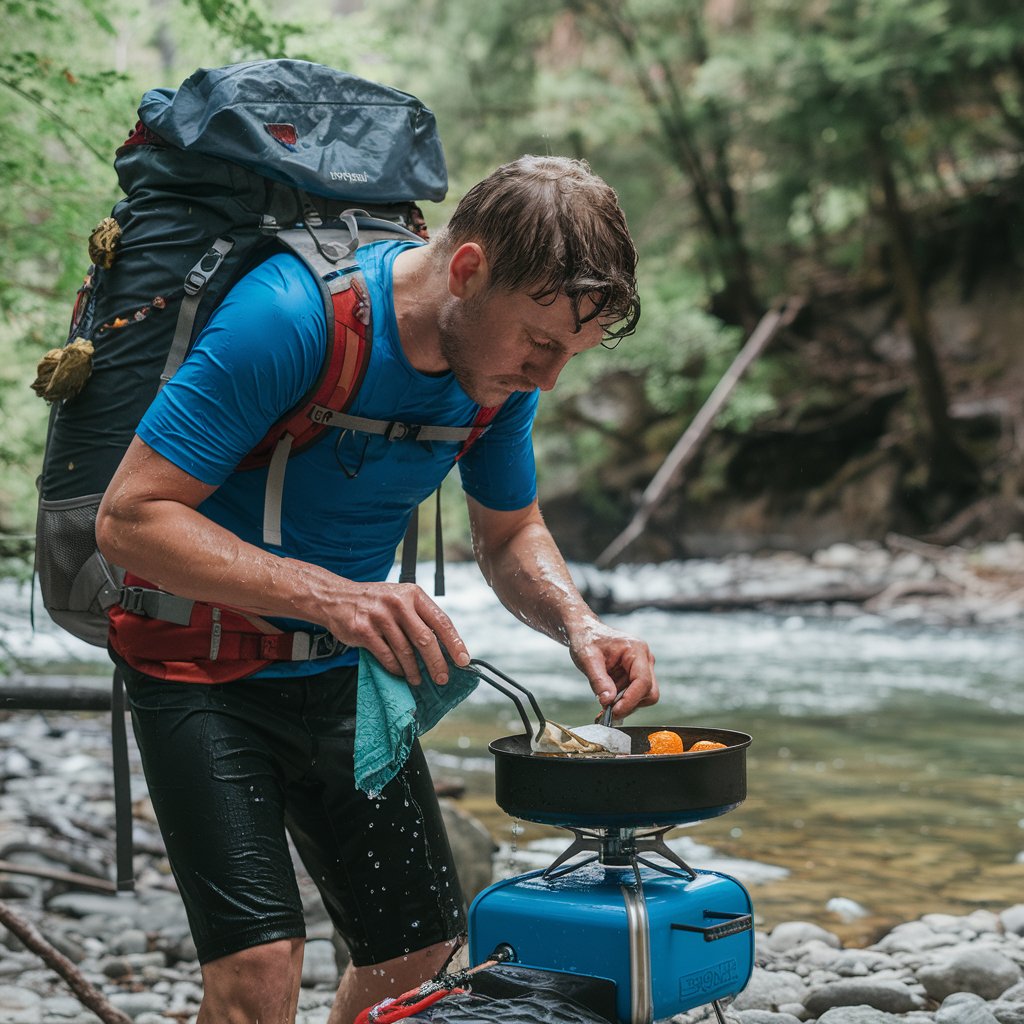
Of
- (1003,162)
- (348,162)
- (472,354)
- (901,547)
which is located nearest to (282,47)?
(348,162)

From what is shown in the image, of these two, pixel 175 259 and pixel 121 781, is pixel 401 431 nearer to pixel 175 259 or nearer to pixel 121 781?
pixel 175 259

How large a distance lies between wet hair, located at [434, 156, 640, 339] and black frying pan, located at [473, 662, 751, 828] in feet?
2.19

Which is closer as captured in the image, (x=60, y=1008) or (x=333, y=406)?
(x=333, y=406)

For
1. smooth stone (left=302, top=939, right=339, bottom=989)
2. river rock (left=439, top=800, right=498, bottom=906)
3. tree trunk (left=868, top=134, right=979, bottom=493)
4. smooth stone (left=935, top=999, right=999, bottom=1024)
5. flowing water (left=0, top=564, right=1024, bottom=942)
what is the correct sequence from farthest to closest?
1. tree trunk (left=868, top=134, right=979, bottom=493)
2. flowing water (left=0, top=564, right=1024, bottom=942)
3. river rock (left=439, top=800, right=498, bottom=906)
4. smooth stone (left=302, top=939, right=339, bottom=989)
5. smooth stone (left=935, top=999, right=999, bottom=1024)

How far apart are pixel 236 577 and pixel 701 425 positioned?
730 inches

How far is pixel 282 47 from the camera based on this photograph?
16.9 feet

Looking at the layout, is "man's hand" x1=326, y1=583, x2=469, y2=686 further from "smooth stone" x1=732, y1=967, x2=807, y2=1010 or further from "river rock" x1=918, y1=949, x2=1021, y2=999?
"river rock" x1=918, y1=949, x2=1021, y2=999

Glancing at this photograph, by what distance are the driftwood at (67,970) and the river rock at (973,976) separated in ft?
8.67

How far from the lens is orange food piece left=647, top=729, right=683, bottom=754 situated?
255cm

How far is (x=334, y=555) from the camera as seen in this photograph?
2588mm

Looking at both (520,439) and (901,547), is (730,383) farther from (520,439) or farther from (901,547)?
(520,439)

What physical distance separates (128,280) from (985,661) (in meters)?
11.7

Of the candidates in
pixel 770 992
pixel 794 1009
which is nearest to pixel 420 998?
pixel 794 1009

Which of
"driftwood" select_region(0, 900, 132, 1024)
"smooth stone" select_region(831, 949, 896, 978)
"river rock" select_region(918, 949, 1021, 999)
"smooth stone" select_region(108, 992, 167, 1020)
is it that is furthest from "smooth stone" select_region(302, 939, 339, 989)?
"river rock" select_region(918, 949, 1021, 999)
